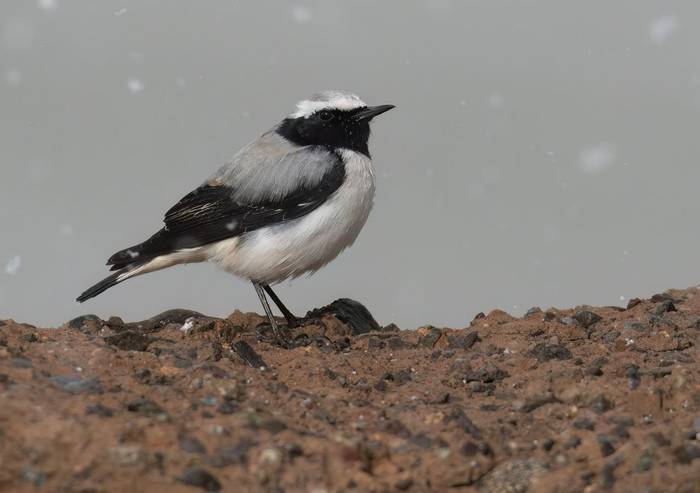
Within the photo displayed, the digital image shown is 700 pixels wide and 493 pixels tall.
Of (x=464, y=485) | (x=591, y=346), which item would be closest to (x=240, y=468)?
(x=464, y=485)

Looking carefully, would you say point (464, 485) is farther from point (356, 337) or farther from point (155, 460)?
point (356, 337)

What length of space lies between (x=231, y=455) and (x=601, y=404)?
7.63 ft

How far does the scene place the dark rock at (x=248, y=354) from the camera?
23.5ft

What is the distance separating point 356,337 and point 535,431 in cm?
246

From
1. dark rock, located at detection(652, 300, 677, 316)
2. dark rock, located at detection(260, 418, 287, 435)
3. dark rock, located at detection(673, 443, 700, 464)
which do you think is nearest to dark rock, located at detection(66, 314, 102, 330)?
dark rock, located at detection(260, 418, 287, 435)

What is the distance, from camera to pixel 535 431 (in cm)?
596

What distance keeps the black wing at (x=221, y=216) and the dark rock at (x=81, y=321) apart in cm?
48

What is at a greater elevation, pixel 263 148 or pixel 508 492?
pixel 263 148

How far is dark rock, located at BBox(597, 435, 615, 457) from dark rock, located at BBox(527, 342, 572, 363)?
1.68 m

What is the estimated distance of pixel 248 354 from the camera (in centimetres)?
730

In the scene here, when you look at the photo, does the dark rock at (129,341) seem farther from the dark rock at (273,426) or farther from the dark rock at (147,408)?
the dark rock at (273,426)

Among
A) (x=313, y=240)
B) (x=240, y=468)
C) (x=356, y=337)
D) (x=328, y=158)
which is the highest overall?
(x=328, y=158)

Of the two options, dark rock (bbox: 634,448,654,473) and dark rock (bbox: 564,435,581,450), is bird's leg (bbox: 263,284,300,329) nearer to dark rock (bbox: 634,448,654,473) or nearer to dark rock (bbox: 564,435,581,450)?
dark rock (bbox: 564,435,581,450)

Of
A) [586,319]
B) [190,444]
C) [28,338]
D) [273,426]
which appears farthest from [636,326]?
[28,338]
